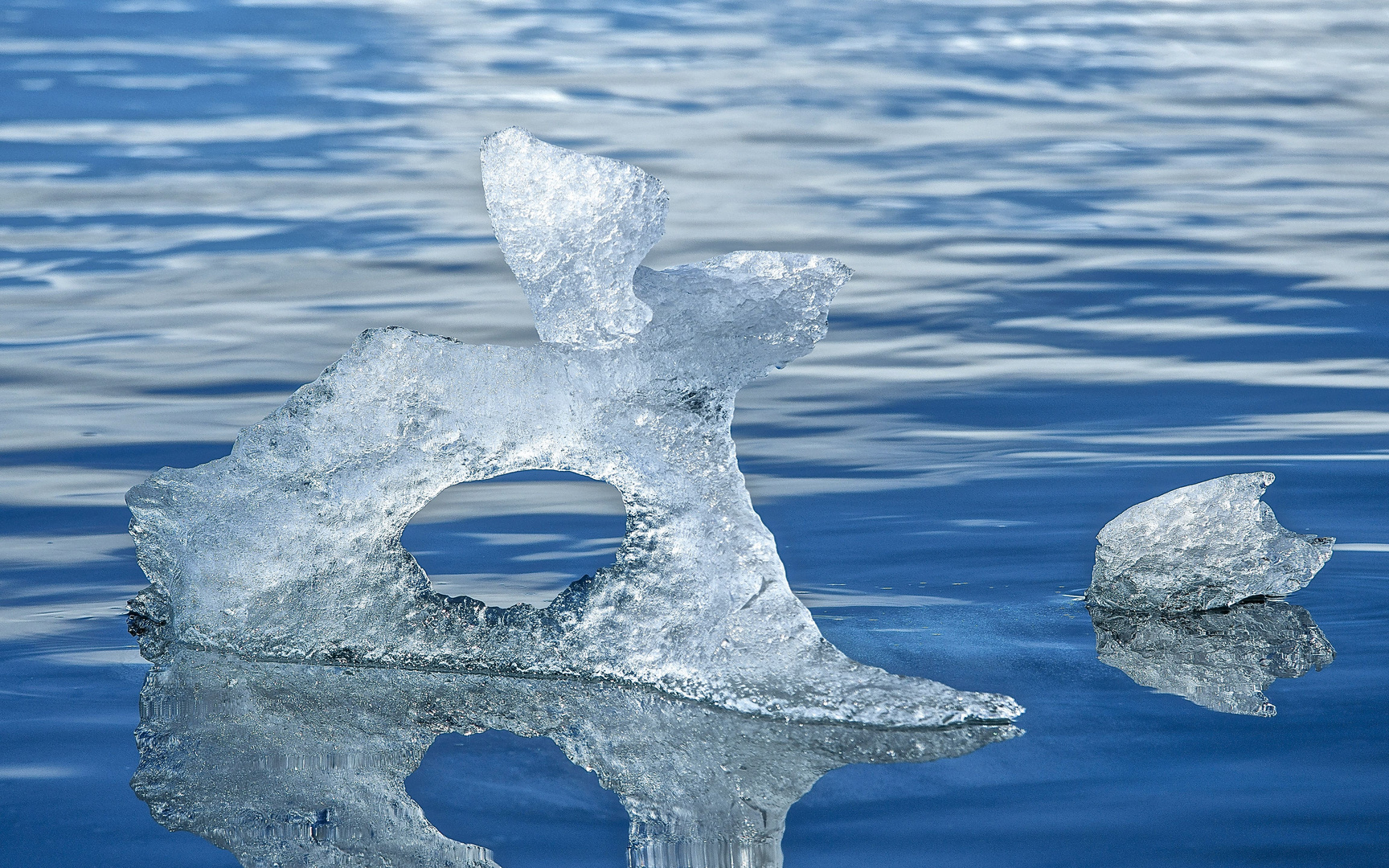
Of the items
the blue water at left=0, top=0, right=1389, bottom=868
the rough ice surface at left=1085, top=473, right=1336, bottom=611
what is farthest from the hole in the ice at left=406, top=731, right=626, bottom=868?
the rough ice surface at left=1085, top=473, right=1336, bottom=611

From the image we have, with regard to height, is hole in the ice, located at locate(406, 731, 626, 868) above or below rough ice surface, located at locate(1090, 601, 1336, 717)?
above

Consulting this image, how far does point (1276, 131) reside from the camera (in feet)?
47.6

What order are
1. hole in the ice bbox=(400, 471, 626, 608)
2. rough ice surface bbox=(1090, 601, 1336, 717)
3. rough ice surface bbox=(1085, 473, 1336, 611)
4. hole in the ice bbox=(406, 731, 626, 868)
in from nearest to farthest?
hole in the ice bbox=(406, 731, 626, 868) → rough ice surface bbox=(1090, 601, 1336, 717) → rough ice surface bbox=(1085, 473, 1336, 611) → hole in the ice bbox=(400, 471, 626, 608)

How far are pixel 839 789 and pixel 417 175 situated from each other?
1030 centimetres

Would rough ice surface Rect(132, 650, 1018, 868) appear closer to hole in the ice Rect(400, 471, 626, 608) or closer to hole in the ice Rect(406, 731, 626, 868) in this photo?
hole in the ice Rect(406, 731, 626, 868)

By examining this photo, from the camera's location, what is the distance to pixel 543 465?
3.75 meters

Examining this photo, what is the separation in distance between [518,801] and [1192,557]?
5.93 ft

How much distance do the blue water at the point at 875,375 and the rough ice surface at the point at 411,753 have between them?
0.07 metres

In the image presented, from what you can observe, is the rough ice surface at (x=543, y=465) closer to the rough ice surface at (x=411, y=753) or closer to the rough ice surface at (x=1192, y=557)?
the rough ice surface at (x=411, y=753)

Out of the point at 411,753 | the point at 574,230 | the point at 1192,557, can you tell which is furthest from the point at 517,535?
the point at 1192,557

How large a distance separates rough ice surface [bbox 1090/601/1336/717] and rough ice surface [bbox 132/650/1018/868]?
50 centimetres

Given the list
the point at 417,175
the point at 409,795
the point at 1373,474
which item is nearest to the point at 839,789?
the point at 409,795

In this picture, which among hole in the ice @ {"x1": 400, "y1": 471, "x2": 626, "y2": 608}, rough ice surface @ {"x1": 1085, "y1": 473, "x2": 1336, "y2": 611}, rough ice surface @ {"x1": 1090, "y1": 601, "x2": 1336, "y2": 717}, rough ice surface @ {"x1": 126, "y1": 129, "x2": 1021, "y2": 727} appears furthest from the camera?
hole in the ice @ {"x1": 400, "y1": 471, "x2": 626, "y2": 608}

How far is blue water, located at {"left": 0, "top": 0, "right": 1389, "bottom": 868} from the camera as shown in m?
3.03
